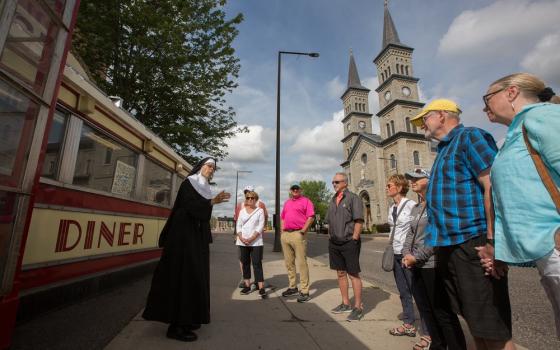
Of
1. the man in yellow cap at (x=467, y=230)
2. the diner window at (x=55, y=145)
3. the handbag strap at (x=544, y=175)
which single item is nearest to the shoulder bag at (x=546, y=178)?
the handbag strap at (x=544, y=175)

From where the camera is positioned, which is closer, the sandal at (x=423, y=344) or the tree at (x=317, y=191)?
the sandal at (x=423, y=344)

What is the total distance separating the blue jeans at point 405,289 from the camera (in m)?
3.47

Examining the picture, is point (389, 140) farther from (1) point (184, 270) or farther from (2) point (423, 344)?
(1) point (184, 270)

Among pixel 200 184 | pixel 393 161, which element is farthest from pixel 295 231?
pixel 393 161

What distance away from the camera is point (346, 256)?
13.7 ft

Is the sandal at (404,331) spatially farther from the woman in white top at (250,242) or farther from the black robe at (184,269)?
the woman in white top at (250,242)

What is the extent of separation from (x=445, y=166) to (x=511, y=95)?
0.57 meters

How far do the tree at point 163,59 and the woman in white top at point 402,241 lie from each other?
8925 mm

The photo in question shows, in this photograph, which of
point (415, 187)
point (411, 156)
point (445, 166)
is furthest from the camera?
point (411, 156)

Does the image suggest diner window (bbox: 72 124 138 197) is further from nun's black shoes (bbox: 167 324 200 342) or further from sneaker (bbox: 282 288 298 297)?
sneaker (bbox: 282 288 298 297)

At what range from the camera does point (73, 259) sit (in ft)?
13.3

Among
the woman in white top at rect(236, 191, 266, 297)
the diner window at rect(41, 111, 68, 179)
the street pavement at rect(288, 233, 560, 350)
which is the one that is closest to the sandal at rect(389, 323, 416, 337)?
the street pavement at rect(288, 233, 560, 350)

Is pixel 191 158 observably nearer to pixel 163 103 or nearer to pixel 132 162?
pixel 163 103

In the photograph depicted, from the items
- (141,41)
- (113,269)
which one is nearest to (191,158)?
(141,41)
